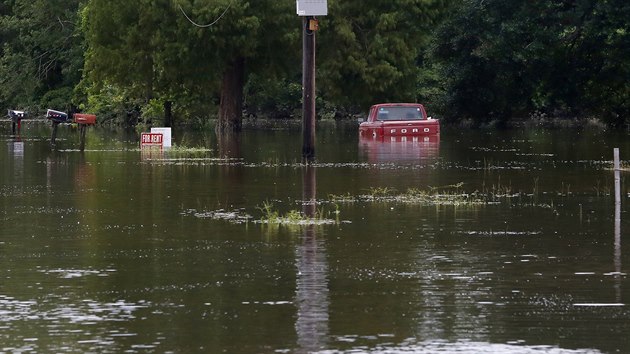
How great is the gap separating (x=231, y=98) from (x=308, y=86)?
33.1 metres

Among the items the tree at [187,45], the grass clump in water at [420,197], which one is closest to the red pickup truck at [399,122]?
the tree at [187,45]

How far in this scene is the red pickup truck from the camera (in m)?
53.2

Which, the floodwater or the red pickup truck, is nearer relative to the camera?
the floodwater

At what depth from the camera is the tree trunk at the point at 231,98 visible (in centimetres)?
7006

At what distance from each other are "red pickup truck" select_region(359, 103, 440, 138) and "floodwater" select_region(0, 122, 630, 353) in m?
20.1

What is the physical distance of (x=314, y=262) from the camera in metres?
16.6

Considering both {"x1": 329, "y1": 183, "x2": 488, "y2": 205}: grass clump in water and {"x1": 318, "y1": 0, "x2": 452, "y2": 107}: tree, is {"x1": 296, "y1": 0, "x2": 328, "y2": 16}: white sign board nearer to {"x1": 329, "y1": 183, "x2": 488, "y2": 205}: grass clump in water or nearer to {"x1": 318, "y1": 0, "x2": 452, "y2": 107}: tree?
{"x1": 329, "y1": 183, "x2": 488, "y2": 205}: grass clump in water

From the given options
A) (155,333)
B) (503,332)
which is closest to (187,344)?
(155,333)

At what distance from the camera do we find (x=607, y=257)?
55.5 ft

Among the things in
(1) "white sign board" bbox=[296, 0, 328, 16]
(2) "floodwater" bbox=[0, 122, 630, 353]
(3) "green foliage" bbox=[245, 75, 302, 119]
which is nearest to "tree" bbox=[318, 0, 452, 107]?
(1) "white sign board" bbox=[296, 0, 328, 16]

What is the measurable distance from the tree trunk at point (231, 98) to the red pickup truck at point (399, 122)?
1466 centimetres

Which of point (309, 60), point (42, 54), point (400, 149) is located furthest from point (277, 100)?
point (309, 60)

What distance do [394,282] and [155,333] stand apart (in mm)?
3568

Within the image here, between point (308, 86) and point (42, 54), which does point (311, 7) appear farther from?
A: point (42, 54)
